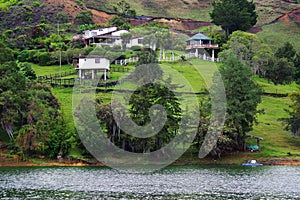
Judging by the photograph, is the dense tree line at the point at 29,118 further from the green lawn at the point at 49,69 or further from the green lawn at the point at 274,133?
the green lawn at the point at 49,69

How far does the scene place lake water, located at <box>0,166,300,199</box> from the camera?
211 feet

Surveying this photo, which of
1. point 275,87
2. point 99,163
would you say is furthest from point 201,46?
point 99,163

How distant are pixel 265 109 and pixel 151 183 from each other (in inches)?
2005

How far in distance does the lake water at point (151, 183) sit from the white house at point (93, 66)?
41.7 metres

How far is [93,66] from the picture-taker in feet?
416

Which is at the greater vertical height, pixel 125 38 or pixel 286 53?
pixel 125 38

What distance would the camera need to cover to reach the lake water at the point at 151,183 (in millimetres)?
64375

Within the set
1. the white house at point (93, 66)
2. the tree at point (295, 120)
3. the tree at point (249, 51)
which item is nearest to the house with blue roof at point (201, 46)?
the tree at point (249, 51)

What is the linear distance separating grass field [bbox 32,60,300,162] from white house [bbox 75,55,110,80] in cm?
221

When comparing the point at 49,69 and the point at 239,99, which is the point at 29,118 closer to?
the point at 239,99

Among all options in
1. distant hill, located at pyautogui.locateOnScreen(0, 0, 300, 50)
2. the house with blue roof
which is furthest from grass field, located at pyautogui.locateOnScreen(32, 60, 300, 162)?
distant hill, located at pyautogui.locateOnScreen(0, 0, 300, 50)

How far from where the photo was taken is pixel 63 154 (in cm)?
9306

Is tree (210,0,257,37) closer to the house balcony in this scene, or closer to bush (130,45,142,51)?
the house balcony

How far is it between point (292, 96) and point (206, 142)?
60.8 feet
